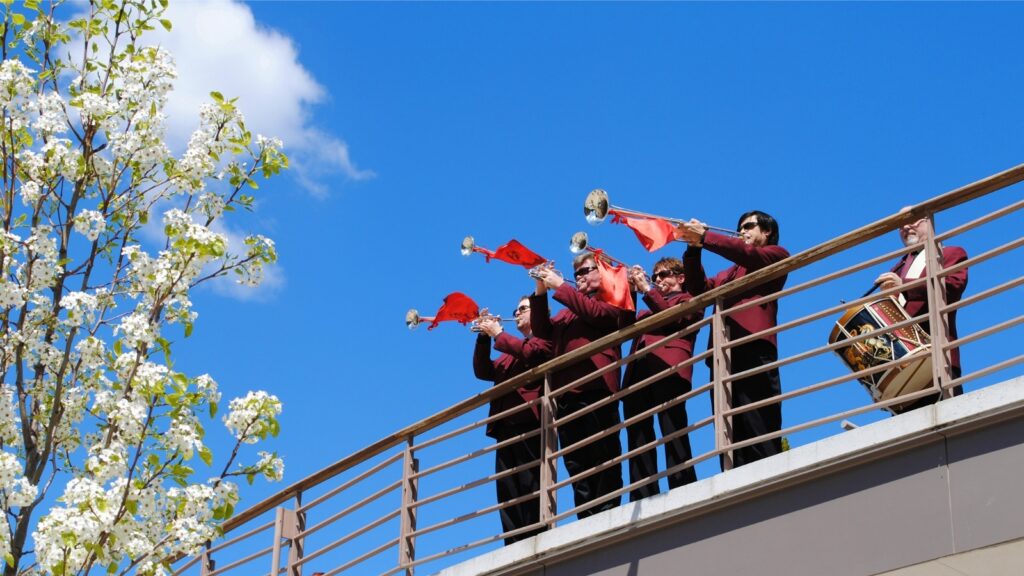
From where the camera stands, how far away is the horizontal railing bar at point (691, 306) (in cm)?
809

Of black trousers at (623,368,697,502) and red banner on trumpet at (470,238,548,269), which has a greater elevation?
red banner on trumpet at (470,238,548,269)

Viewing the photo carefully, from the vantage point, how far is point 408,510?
10922 mm

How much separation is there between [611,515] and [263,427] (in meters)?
2.13

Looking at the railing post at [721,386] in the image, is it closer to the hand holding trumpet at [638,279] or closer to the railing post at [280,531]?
the hand holding trumpet at [638,279]

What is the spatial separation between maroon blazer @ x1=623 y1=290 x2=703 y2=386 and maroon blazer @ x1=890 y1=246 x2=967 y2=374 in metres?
1.31

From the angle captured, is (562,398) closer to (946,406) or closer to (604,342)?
(604,342)

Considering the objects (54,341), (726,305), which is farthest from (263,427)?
(726,305)

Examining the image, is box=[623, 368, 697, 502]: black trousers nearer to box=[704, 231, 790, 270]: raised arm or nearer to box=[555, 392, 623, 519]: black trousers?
box=[555, 392, 623, 519]: black trousers

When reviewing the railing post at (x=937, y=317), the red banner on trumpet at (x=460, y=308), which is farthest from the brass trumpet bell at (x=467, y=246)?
the railing post at (x=937, y=317)

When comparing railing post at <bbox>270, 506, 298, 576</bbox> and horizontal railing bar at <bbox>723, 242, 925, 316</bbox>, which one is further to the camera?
railing post at <bbox>270, 506, 298, 576</bbox>

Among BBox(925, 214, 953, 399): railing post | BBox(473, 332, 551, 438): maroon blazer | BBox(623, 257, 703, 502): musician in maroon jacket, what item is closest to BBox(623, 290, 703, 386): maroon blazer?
BBox(623, 257, 703, 502): musician in maroon jacket

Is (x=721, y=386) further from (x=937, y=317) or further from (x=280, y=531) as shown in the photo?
(x=280, y=531)

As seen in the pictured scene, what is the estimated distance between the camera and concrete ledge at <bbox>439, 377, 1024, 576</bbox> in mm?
7676

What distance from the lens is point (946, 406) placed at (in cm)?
779
